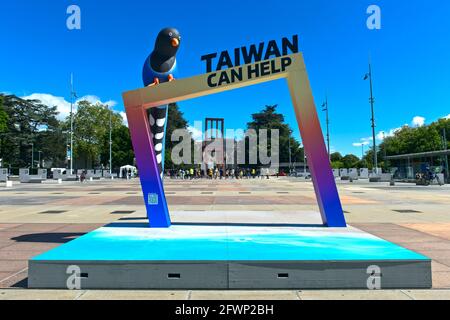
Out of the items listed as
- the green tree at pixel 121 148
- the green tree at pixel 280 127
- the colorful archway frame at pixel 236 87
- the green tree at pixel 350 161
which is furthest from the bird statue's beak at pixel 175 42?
the green tree at pixel 350 161

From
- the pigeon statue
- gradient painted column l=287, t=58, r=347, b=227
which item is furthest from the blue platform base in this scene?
the pigeon statue

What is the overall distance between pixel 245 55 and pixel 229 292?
548 cm

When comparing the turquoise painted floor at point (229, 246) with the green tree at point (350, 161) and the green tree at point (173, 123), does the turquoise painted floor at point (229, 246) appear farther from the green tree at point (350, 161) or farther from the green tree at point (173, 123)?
the green tree at point (350, 161)

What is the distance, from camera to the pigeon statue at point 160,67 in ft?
37.8

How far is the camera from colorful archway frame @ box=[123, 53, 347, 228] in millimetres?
8828

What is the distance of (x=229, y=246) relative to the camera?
6562 mm

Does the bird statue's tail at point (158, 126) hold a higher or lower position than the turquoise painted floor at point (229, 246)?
higher

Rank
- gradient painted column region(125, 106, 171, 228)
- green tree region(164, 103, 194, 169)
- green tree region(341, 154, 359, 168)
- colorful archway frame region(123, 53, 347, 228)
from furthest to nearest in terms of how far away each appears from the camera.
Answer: green tree region(341, 154, 359, 168), green tree region(164, 103, 194, 169), gradient painted column region(125, 106, 171, 228), colorful archway frame region(123, 53, 347, 228)

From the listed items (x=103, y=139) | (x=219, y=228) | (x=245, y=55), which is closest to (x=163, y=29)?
(x=245, y=55)

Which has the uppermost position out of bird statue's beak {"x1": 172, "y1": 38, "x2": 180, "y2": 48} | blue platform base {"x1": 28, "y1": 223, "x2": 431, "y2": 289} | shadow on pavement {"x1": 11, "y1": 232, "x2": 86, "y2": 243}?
bird statue's beak {"x1": 172, "y1": 38, "x2": 180, "y2": 48}

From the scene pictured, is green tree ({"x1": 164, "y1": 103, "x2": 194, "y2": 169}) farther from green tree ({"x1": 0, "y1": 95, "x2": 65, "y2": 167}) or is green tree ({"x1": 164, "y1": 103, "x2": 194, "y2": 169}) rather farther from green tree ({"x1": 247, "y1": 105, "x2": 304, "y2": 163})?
green tree ({"x1": 0, "y1": 95, "x2": 65, "y2": 167})

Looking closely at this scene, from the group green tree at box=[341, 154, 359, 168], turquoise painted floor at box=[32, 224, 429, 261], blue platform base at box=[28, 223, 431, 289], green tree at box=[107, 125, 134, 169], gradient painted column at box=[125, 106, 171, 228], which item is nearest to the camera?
blue platform base at box=[28, 223, 431, 289]

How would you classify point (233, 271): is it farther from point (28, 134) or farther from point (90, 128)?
point (28, 134)

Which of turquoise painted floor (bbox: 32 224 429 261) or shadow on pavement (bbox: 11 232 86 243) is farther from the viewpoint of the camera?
shadow on pavement (bbox: 11 232 86 243)
